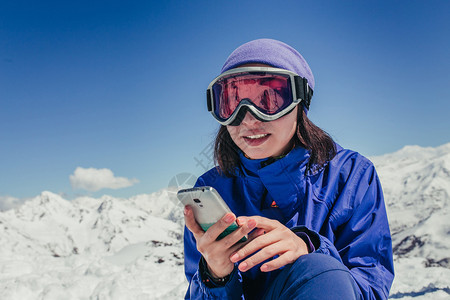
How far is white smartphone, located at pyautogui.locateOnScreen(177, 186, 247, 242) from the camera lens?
1.57m

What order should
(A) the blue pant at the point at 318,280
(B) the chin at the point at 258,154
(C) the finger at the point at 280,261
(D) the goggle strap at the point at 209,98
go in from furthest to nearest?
1. (D) the goggle strap at the point at 209,98
2. (B) the chin at the point at 258,154
3. (C) the finger at the point at 280,261
4. (A) the blue pant at the point at 318,280

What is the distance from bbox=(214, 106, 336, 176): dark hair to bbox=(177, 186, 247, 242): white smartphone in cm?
86

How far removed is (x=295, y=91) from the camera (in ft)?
7.25

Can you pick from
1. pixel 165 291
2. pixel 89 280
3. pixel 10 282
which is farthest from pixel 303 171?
pixel 10 282

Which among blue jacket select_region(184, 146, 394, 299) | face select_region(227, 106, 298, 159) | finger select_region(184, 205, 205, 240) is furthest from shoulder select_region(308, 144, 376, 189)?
finger select_region(184, 205, 205, 240)

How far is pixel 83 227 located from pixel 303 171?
222020 millimetres

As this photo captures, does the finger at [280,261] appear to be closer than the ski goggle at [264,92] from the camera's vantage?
Yes

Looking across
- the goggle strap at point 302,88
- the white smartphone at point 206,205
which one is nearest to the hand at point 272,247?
the white smartphone at point 206,205

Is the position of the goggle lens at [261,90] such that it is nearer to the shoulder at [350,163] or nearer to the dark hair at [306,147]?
the dark hair at [306,147]

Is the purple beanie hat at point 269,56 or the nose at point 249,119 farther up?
the purple beanie hat at point 269,56

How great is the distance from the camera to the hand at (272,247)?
5.09ft

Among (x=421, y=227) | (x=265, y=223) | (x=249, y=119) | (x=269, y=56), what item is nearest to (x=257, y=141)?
(x=249, y=119)

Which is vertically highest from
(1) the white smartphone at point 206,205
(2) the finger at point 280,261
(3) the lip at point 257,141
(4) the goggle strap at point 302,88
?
(4) the goggle strap at point 302,88


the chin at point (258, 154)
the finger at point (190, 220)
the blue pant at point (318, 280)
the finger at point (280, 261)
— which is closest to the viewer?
the blue pant at point (318, 280)
